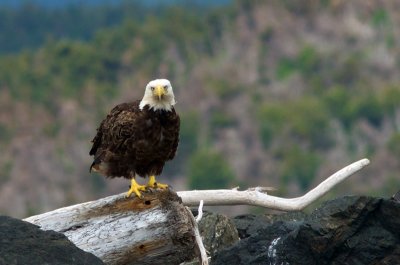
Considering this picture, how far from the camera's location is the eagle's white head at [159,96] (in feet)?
38.2

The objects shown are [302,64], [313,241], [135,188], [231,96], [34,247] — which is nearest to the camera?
[34,247]

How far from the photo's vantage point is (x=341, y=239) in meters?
10.8

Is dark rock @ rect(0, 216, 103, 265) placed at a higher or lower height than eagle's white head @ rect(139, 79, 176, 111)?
lower

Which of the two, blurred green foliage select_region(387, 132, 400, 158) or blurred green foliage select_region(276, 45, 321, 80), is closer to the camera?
blurred green foliage select_region(387, 132, 400, 158)

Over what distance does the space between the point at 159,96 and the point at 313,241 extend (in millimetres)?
1824

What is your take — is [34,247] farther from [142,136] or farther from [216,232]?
[216,232]

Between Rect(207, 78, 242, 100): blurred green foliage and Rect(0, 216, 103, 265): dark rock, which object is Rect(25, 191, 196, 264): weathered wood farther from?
Rect(207, 78, 242, 100): blurred green foliage

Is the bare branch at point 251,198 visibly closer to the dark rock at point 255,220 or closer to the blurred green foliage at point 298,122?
the dark rock at point 255,220

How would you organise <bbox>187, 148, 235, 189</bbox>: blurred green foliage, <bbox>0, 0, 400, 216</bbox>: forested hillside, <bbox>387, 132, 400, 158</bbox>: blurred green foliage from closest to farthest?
<bbox>187, 148, 235, 189</bbox>: blurred green foliage < <bbox>387, 132, 400, 158</bbox>: blurred green foliage < <bbox>0, 0, 400, 216</bbox>: forested hillside

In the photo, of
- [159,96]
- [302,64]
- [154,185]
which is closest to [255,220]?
[154,185]

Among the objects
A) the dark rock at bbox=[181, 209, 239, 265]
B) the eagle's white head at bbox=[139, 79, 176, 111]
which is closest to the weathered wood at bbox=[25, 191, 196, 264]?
the eagle's white head at bbox=[139, 79, 176, 111]

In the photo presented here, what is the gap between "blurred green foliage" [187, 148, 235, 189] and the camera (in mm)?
90188

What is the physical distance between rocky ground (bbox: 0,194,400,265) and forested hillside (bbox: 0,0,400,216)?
6524 centimetres

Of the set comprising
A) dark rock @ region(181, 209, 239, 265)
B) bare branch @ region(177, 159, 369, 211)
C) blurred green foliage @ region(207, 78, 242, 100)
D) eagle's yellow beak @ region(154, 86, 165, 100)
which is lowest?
dark rock @ region(181, 209, 239, 265)
